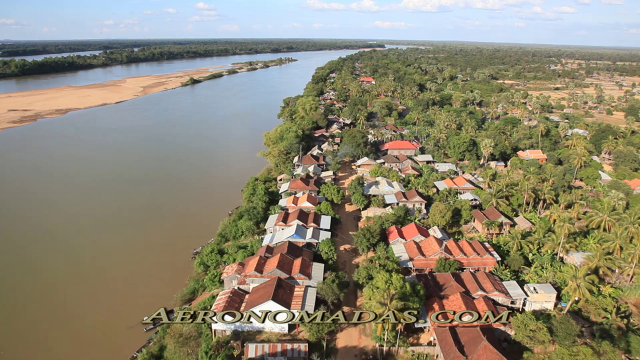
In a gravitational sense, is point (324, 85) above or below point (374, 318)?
above

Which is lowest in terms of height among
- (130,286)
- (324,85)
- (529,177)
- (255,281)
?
(130,286)

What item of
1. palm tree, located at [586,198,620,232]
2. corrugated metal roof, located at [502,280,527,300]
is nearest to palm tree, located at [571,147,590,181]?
palm tree, located at [586,198,620,232]

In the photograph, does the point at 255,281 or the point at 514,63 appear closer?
the point at 255,281

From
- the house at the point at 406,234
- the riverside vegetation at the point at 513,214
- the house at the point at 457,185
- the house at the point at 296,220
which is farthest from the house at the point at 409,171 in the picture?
the house at the point at 296,220

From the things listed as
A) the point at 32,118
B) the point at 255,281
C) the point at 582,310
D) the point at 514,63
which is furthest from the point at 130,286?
the point at 514,63

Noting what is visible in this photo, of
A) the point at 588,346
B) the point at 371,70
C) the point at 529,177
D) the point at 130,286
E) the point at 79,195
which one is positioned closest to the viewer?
the point at 588,346

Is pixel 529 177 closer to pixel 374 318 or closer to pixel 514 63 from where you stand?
pixel 374 318

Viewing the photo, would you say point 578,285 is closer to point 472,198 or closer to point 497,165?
point 472,198

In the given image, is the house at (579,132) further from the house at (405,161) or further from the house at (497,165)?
the house at (405,161)
